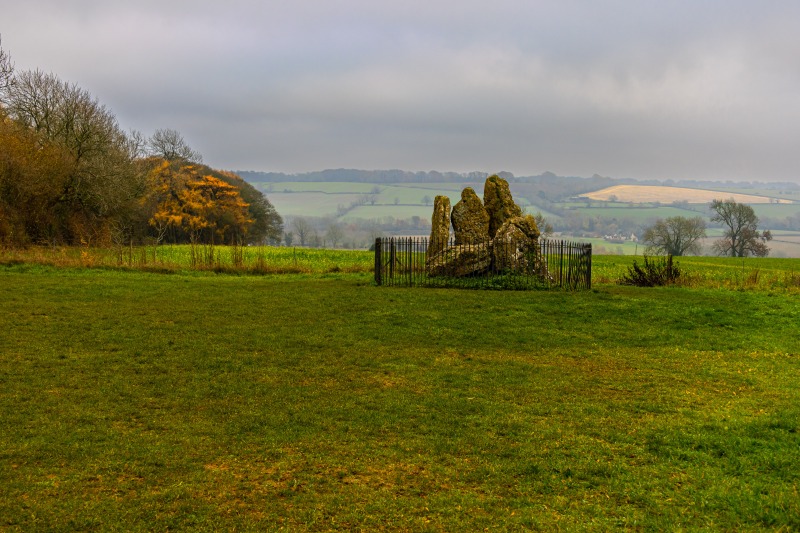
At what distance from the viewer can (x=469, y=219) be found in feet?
76.8

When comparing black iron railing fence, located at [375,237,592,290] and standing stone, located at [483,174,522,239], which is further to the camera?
standing stone, located at [483,174,522,239]

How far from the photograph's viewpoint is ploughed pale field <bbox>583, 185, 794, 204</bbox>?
147625mm

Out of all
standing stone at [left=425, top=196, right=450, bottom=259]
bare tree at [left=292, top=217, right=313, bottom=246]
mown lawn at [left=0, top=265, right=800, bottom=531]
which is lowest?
mown lawn at [left=0, top=265, right=800, bottom=531]

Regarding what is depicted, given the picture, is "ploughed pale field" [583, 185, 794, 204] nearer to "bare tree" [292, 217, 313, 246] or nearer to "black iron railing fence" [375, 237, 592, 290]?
"bare tree" [292, 217, 313, 246]

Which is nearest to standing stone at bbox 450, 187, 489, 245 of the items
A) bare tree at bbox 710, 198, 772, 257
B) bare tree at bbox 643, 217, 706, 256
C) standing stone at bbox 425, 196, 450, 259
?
standing stone at bbox 425, 196, 450, 259

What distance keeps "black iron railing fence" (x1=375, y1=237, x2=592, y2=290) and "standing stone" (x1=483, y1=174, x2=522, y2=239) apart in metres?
2.22

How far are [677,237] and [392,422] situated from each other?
7258cm

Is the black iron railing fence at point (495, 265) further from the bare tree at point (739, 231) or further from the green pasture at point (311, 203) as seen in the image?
the green pasture at point (311, 203)

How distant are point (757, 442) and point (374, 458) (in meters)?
4.42

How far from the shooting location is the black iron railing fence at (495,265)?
21.1 metres

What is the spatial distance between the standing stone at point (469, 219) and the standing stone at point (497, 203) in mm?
587

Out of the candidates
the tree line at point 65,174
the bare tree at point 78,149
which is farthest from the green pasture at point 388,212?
the bare tree at point 78,149

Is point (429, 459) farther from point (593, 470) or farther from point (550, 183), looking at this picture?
point (550, 183)

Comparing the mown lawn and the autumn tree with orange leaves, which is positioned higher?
the autumn tree with orange leaves
